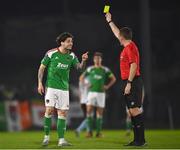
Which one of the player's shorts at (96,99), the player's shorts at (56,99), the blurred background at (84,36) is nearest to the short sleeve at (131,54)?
the player's shorts at (56,99)

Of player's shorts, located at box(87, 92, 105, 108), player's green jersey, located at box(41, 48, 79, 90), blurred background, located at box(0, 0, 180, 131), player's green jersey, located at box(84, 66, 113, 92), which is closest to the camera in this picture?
player's green jersey, located at box(41, 48, 79, 90)

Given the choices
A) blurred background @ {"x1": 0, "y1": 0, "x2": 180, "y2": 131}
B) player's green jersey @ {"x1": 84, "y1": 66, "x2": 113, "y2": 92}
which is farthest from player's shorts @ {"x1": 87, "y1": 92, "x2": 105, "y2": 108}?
blurred background @ {"x1": 0, "y1": 0, "x2": 180, "y2": 131}

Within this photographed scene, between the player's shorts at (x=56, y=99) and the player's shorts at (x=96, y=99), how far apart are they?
15.4ft

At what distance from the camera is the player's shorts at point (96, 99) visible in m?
16.6

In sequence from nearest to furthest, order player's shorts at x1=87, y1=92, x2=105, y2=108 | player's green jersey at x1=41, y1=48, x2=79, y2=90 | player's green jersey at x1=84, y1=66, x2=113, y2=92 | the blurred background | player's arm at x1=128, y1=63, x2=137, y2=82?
A: player's arm at x1=128, y1=63, x2=137, y2=82
player's green jersey at x1=41, y1=48, x2=79, y2=90
player's shorts at x1=87, y1=92, x2=105, y2=108
player's green jersey at x1=84, y1=66, x2=113, y2=92
the blurred background

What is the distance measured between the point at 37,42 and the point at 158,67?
605cm

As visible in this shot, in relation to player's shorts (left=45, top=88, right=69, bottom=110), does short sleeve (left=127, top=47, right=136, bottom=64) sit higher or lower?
higher

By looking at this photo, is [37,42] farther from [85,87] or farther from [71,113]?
[85,87]

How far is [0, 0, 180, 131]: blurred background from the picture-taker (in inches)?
984

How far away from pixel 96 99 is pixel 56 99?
191 inches

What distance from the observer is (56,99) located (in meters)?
11.8

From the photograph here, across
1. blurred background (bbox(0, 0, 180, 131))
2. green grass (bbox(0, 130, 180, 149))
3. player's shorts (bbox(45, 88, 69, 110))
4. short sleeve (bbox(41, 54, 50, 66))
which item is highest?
blurred background (bbox(0, 0, 180, 131))

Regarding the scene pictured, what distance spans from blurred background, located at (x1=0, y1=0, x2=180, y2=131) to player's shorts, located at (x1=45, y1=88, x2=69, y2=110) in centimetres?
1170

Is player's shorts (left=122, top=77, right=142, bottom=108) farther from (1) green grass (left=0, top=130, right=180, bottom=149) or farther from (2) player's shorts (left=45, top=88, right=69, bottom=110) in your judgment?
(2) player's shorts (left=45, top=88, right=69, bottom=110)
